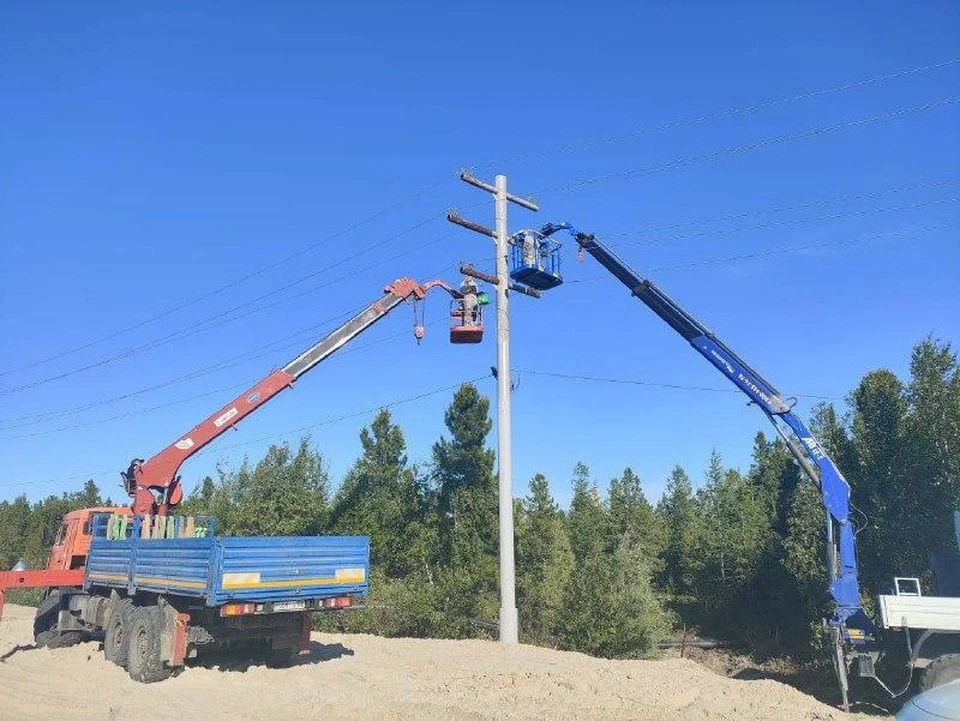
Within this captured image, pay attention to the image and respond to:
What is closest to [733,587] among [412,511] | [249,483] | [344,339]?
[412,511]

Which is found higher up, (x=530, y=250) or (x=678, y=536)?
(x=530, y=250)

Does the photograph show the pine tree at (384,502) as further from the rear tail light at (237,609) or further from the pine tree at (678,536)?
the rear tail light at (237,609)

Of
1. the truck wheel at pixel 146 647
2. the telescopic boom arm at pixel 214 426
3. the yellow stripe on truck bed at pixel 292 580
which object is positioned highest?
the telescopic boom arm at pixel 214 426

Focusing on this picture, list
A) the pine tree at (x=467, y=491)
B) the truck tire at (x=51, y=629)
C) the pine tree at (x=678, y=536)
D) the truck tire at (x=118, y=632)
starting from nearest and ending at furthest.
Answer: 1. the truck tire at (x=118, y=632)
2. the truck tire at (x=51, y=629)
3. the pine tree at (x=467, y=491)
4. the pine tree at (x=678, y=536)

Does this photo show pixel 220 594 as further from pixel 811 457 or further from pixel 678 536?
pixel 678 536

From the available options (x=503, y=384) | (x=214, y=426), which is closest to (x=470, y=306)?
(x=503, y=384)

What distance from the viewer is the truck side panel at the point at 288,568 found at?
11633 millimetres

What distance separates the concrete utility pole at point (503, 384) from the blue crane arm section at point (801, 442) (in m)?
1.39

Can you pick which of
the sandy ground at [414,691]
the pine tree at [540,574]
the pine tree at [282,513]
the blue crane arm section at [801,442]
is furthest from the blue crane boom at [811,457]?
the pine tree at [282,513]

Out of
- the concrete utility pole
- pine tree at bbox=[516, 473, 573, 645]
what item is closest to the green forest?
pine tree at bbox=[516, 473, 573, 645]

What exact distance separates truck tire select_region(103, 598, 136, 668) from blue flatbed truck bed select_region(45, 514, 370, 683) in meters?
0.02

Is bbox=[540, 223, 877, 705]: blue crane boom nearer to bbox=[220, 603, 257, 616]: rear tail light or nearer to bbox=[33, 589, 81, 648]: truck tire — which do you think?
bbox=[220, 603, 257, 616]: rear tail light

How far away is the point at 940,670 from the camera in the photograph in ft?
41.5

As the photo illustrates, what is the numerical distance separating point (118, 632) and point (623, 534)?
811 inches
